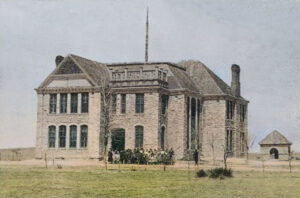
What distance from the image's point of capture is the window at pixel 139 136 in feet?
144

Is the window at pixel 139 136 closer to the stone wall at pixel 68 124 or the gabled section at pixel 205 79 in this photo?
the stone wall at pixel 68 124

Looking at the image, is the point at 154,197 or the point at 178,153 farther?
the point at 178,153

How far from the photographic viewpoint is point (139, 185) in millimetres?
23594

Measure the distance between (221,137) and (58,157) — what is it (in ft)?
45.0

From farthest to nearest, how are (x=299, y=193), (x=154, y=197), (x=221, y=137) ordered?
(x=221, y=137), (x=299, y=193), (x=154, y=197)

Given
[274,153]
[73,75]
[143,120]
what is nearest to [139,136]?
[143,120]

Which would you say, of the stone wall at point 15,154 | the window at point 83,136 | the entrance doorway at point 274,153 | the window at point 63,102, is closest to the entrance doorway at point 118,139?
the window at point 83,136

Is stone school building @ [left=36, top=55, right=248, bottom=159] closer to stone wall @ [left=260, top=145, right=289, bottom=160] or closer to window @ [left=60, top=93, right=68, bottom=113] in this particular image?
window @ [left=60, top=93, right=68, bottom=113]

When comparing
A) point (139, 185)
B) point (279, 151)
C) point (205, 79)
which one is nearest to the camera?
point (139, 185)

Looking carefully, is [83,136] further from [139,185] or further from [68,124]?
[139,185]

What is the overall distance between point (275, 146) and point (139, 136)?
14036mm

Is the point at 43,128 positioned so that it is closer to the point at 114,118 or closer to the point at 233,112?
the point at 114,118

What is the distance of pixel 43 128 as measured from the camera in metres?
45.5

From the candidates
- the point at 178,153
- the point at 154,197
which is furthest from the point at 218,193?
the point at 178,153
